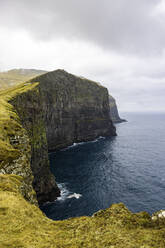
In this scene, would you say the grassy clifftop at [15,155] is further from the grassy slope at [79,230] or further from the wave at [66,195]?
the wave at [66,195]

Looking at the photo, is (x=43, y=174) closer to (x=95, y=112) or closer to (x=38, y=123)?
(x=38, y=123)

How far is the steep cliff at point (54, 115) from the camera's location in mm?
45812

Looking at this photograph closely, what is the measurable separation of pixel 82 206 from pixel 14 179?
31143mm

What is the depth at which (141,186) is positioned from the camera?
174 ft

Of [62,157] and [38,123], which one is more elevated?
[38,123]

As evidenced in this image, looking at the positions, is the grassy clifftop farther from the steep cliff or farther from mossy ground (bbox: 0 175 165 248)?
mossy ground (bbox: 0 175 165 248)

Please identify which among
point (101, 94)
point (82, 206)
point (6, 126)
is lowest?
point (82, 206)

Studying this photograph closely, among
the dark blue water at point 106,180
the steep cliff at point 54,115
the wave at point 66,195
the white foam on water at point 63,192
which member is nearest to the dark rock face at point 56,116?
the steep cliff at point 54,115

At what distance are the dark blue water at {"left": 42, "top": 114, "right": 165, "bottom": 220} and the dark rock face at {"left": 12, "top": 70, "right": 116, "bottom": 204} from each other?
6777mm

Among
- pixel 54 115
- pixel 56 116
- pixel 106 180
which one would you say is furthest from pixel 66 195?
pixel 56 116

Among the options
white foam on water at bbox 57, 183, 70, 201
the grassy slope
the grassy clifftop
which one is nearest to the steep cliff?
the grassy clifftop

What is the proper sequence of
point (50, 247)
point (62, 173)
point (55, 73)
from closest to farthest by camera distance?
point (50, 247) < point (62, 173) < point (55, 73)

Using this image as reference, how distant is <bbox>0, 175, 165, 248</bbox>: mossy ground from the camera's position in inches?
343

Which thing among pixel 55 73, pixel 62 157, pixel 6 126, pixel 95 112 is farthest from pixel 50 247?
pixel 95 112
